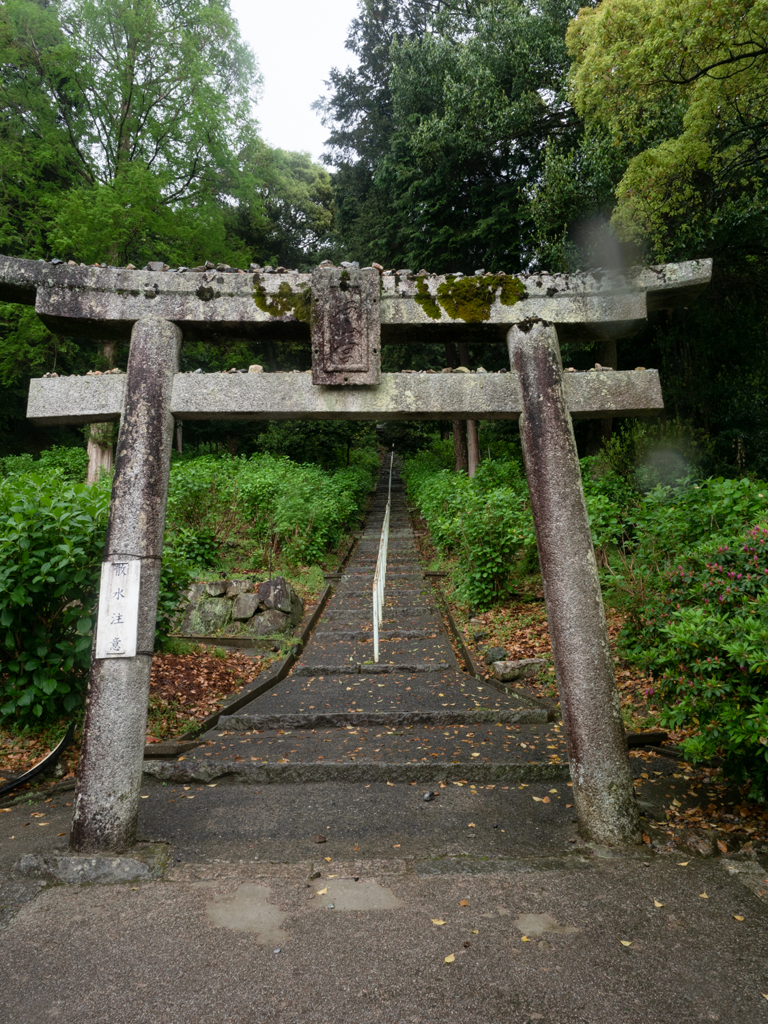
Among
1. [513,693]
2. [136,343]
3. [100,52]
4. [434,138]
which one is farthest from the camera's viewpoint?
[100,52]

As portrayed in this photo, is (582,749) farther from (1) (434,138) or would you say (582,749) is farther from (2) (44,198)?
(2) (44,198)

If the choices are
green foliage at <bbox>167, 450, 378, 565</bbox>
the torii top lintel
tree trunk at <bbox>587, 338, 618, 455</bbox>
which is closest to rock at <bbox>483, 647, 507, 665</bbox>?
the torii top lintel

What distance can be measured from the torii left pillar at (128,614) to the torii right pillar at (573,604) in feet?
8.44

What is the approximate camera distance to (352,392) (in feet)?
13.4

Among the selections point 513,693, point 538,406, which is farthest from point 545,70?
point 513,693

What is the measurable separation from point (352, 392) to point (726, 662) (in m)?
3.02

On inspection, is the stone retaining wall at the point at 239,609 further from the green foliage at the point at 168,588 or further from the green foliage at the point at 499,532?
the green foliage at the point at 499,532

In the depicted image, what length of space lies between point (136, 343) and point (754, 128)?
8744mm

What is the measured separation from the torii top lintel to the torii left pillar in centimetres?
32

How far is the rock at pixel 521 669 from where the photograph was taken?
686 centimetres

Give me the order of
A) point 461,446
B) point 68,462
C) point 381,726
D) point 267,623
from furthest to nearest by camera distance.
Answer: point 461,446
point 68,462
point 267,623
point 381,726

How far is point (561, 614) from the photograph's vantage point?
3.79 meters

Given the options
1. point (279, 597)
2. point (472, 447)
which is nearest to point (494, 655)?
point (279, 597)

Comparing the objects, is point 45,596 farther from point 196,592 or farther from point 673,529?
point 673,529
